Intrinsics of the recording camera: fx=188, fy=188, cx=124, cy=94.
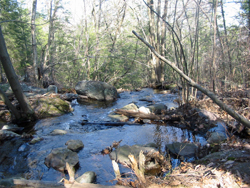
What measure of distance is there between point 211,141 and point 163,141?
986 mm

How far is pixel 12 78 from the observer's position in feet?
16.6

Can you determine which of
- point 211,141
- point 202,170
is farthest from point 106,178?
point 211,141

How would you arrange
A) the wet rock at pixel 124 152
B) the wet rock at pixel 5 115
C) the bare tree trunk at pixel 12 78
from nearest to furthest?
the wet rock at pixel 124 152 → the bare tree trunk at pixel 12 78 → the wet rock at pixel 5 115

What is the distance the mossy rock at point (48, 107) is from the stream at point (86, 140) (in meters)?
0.36

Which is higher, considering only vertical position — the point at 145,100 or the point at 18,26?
the point at 18,26

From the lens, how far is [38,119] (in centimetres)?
594

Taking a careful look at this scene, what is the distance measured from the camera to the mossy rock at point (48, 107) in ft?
20.5

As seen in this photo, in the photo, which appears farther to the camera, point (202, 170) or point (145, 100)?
point (145, 100)

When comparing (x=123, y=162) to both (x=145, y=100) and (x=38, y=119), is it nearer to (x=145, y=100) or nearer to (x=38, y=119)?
(x=38, y=119)

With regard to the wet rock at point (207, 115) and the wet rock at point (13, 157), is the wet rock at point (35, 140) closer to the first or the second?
the wet rock at point (13, 157)

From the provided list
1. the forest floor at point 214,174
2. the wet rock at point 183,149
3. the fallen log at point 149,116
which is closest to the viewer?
the forest floor at point 214,174

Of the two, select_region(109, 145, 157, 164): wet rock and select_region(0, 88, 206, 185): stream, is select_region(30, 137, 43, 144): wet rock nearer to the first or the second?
select_region(0, 88, 206, 185): stream

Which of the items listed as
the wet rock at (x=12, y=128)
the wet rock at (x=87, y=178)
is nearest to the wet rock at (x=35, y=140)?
the wet rock at (x=12, y=128)

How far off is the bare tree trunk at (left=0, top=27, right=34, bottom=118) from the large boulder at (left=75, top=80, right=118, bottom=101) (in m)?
3.58
